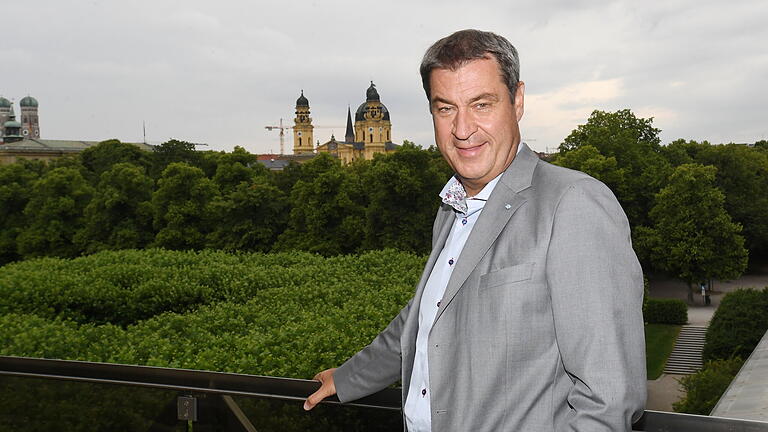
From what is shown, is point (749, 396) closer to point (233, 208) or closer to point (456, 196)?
point (456, 196)

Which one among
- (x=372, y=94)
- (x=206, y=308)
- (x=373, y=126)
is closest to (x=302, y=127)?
(x=373, y=126)

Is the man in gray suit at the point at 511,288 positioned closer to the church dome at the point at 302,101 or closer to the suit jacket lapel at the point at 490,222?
the suit jacket lapel at the point at 490,222

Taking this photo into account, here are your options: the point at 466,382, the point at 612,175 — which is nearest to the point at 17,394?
the point at 466,382

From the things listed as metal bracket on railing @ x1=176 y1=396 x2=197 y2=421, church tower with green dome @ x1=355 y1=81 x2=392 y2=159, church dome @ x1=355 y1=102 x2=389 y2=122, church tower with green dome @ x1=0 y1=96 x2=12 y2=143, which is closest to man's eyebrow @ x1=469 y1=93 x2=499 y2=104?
metal bracket on railing @ x1=176 y1=396 x2=197 y2=421

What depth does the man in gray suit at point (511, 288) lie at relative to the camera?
1775mm

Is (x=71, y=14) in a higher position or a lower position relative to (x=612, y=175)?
higher

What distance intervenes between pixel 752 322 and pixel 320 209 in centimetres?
2037

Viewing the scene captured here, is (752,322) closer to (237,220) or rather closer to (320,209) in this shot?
(320,209)

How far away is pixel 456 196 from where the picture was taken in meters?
2.37

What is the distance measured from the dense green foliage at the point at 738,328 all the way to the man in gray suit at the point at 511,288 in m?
24.6

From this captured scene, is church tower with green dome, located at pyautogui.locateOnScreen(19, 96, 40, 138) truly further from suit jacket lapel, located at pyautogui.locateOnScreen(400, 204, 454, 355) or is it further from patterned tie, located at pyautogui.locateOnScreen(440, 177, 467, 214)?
patterned tie, located at pyautogui.locateOnScreen(440, 177, 467, 214)

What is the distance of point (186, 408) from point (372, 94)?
129929mm

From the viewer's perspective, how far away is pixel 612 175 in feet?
119

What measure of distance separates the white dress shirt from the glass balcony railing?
1.61ft
